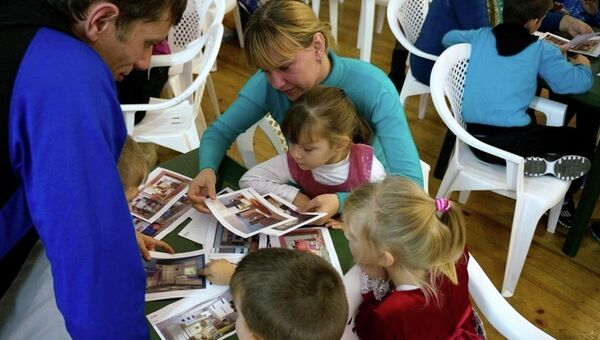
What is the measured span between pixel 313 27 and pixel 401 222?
26.3 inches

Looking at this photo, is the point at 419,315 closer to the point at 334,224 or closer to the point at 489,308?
the point at 489,308

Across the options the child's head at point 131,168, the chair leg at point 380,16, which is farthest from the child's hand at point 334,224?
the chair leg at point 380,16

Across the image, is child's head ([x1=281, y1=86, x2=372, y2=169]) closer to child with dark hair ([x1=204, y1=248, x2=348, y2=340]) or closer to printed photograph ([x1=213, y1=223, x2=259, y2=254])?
printed photograph ([x1=213, y1=223, x2=259, y2=254])

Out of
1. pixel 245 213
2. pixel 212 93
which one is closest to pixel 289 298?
pixel 245 213

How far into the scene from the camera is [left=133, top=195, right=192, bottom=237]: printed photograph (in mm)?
1386

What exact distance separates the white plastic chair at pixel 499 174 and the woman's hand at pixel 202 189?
3.08 feet

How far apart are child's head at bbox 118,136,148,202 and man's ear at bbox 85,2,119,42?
17.0 inches

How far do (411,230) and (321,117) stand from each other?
1.54ft

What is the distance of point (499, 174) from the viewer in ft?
6.95

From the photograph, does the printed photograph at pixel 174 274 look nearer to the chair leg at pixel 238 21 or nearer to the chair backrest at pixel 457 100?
the chair backrest at pixel 457 100

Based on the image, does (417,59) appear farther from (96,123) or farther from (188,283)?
(96,123)

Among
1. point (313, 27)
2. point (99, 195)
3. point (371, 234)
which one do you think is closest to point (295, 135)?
point (313, 27)

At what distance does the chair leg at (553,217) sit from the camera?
8.20 ft

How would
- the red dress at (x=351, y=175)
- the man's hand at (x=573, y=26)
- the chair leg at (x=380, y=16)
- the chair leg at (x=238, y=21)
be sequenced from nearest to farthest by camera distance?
the red dress at (x=351, y=175), the man's hand at (x=573, y=26), the chair leg at (x=238, y=21), the chair leg at (x=380, y=16)
